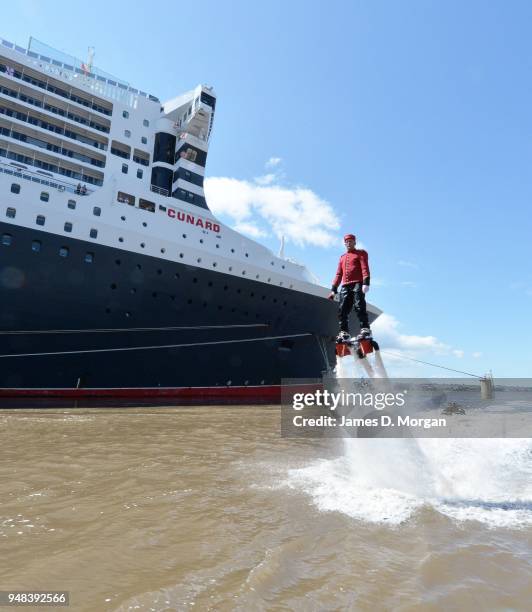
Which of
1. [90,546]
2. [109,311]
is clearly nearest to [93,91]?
[109,311]

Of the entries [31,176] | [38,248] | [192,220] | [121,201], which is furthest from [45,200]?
[192,220]

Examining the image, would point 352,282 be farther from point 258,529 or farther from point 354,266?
point 258,529

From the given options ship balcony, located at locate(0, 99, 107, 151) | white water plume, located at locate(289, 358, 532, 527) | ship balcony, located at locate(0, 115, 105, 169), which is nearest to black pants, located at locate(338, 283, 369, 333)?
white water plume, located at locate(289, 358, 532, 527)

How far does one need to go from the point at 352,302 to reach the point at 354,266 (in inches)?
27.5

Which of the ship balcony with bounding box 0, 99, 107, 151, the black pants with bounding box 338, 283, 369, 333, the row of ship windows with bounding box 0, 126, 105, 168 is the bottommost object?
the black pants with bounding box 338, 283, 369, 333

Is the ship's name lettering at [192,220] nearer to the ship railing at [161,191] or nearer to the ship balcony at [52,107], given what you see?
the ship railing at [161,191]

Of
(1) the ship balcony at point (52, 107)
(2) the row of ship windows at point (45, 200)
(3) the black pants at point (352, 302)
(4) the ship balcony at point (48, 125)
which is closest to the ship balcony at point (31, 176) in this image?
(2) the row of ship windows at point (45, 200)

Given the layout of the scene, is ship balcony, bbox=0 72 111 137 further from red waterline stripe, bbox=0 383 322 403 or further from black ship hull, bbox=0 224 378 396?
red waterline stripe, bbox=0 383 322 403

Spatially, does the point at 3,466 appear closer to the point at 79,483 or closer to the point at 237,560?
the point at 79,483

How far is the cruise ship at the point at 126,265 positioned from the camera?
1502cm

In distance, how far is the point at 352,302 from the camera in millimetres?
7102

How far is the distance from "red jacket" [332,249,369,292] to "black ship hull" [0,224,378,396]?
40.0 feet

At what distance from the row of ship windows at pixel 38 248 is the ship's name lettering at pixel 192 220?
4.94 metres

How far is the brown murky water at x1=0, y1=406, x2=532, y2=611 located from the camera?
2.65m
